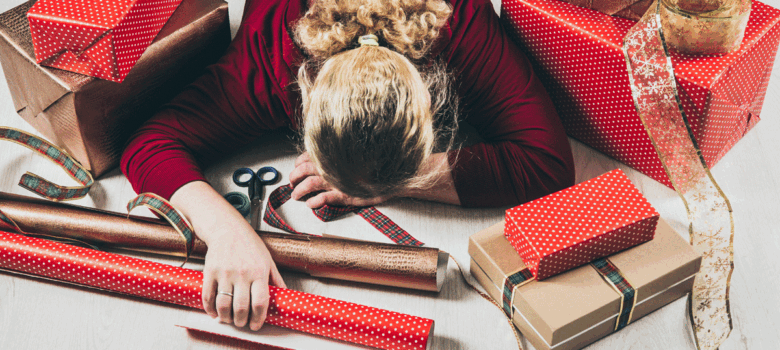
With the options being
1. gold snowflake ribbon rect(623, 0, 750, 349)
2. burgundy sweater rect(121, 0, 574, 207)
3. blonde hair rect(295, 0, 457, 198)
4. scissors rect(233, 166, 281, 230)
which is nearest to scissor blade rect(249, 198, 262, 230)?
scissors rect(233, 166, 281, 230)

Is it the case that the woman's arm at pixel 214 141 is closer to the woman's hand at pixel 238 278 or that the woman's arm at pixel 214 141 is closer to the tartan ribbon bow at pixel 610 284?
the woman's hand at pixel 238 278

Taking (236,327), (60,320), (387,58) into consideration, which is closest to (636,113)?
(387,58)

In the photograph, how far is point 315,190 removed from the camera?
1278mm

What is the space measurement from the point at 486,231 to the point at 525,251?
0.09m

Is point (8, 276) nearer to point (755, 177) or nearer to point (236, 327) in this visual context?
point (236, 327)

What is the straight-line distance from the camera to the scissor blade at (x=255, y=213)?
4.05ft

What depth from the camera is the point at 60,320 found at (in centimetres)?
112

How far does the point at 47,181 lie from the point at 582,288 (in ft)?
3.38

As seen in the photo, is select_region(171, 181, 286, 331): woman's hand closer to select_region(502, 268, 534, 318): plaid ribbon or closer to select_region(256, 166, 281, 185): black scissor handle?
select_region(256, 166, 281, 185): black scissor handle

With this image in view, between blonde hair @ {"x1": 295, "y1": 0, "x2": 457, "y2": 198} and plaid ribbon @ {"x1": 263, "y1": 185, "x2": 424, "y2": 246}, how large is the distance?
0.42 ft

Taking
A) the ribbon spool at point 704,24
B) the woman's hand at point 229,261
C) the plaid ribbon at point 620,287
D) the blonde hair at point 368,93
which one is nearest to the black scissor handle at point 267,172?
the woman's hand at point 229,261

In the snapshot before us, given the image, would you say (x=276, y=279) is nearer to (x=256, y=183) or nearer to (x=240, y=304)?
Result: (x=240, y=304)

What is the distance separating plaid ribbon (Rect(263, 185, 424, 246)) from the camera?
1.22m

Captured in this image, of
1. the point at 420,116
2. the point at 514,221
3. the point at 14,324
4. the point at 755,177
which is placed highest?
the point at 420,116
